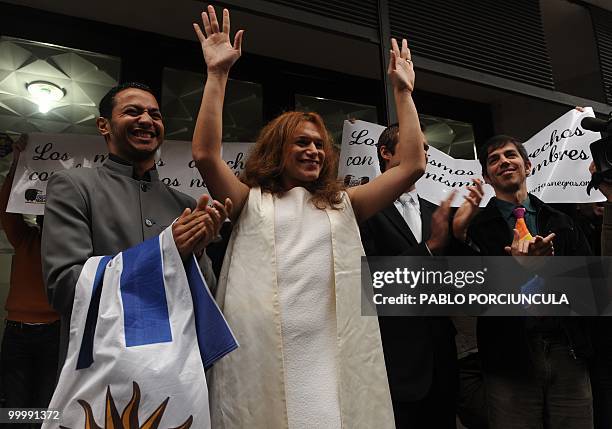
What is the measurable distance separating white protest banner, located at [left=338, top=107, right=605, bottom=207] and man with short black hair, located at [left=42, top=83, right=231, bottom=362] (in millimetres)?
1539

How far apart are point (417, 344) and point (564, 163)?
6.79ft

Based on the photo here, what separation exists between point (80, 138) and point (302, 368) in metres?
2.31

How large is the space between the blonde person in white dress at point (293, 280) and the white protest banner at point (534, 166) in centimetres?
124

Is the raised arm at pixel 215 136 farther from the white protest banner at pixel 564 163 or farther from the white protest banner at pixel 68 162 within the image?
the white protest banner at pixel 564 163

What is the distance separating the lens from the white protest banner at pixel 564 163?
3.44 m

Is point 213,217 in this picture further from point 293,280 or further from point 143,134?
point 143,134

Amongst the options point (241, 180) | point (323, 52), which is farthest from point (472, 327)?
point (323, 52)

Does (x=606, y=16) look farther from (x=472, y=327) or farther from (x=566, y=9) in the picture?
(x=472, y=327)

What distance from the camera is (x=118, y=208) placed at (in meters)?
1.79

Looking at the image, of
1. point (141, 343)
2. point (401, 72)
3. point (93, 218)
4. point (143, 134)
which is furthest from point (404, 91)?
point (141, 343)

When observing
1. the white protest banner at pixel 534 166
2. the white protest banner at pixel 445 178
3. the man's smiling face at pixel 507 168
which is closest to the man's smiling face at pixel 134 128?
the white protest banner at pixel 534 166

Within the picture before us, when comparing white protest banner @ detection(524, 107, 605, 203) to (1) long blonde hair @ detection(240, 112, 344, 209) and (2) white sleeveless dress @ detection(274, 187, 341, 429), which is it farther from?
(2) white sleeveless dress @ detection(274, 187, 341, 429)

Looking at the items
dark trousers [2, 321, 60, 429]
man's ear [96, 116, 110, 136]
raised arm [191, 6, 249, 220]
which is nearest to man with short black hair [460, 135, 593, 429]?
raised arm [191, 6, 249, 220]

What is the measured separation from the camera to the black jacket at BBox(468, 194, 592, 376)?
7.27 feet
